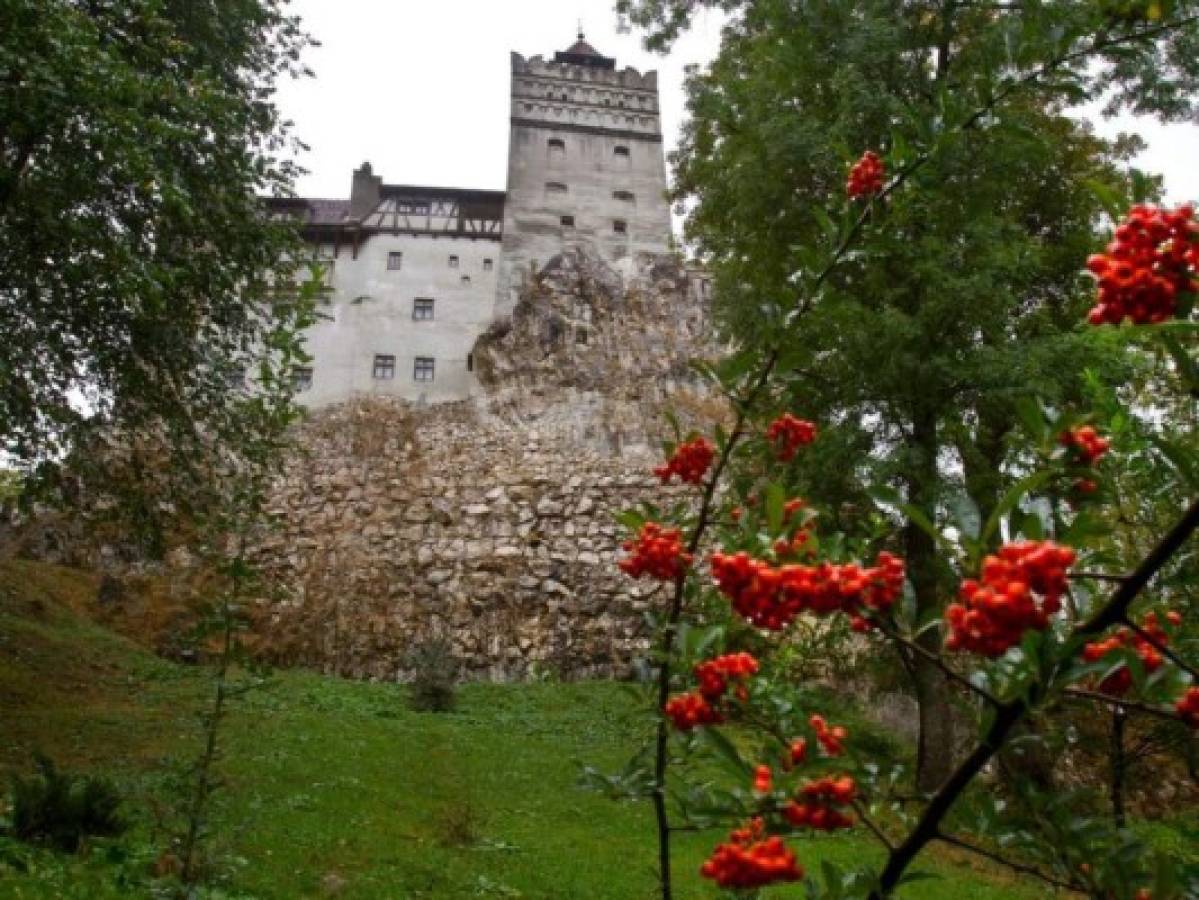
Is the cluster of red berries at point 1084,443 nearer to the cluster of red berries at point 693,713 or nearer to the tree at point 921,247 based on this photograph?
the cluster of red berries at point 693,713

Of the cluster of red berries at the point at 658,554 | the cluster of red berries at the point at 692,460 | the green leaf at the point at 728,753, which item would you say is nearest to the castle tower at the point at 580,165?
the cluster of red berries at the point at 692,460

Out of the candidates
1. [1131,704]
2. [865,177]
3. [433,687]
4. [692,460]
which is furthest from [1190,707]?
[433,687]

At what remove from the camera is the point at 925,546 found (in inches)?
440

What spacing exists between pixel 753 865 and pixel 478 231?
132 feet

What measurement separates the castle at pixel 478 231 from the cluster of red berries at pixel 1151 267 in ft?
108

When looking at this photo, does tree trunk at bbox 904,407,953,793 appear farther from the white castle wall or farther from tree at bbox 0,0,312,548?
the white castle wall

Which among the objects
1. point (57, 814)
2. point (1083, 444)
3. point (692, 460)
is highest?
point (692, 460)

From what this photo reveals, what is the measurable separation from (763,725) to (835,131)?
9316 mm

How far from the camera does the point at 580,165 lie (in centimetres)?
4347

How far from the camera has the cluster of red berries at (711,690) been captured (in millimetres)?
2561

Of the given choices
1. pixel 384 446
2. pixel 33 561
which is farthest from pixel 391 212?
pixel 33 561

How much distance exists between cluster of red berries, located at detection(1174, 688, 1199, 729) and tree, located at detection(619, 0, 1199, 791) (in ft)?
24.1

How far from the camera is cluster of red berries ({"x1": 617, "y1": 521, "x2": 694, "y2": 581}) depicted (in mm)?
2963

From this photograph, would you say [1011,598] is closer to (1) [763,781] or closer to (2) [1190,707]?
(2) [1190,707]
